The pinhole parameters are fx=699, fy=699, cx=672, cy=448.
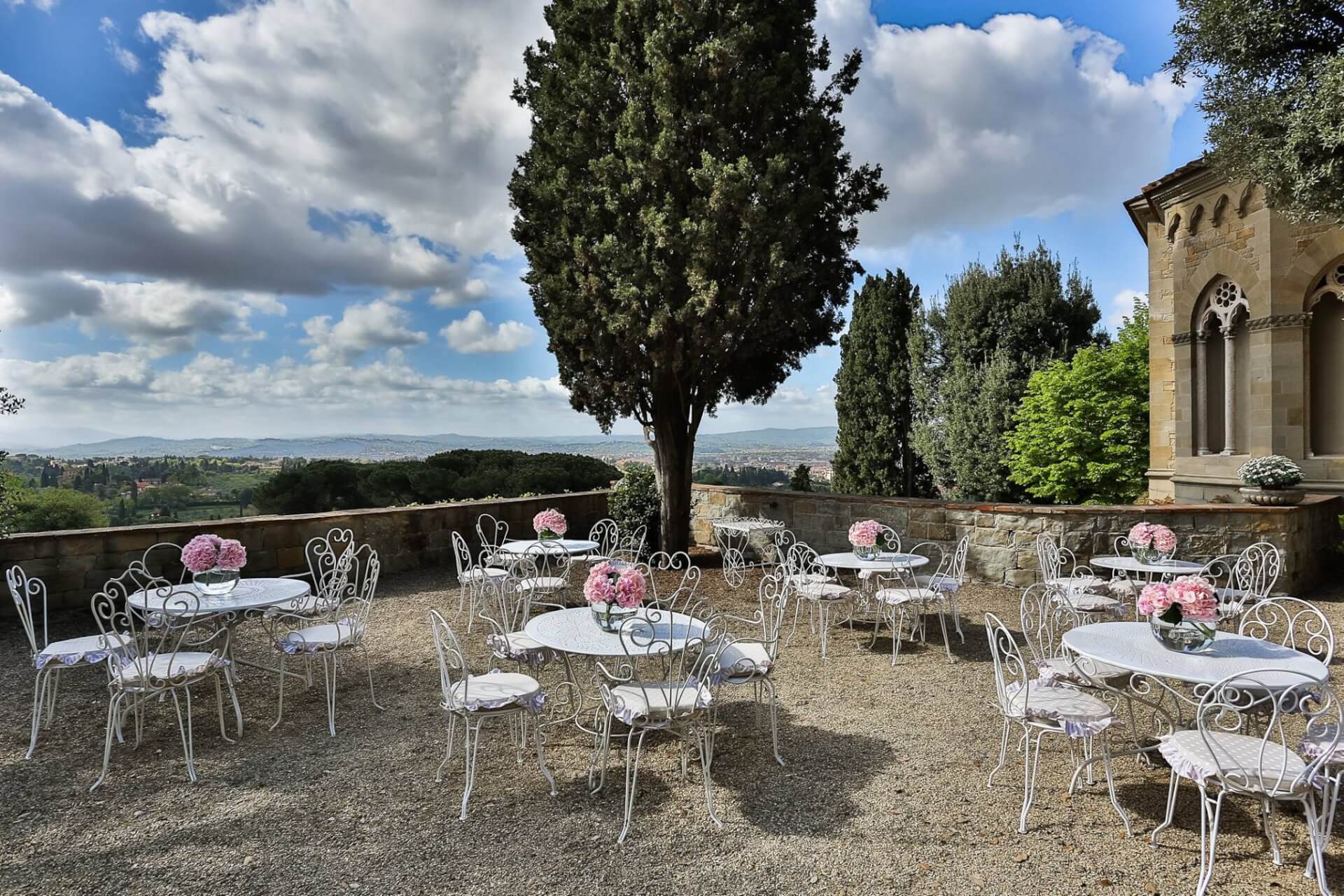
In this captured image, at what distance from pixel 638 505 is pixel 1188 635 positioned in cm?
694

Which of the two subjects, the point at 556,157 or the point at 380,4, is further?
the point at 556,157

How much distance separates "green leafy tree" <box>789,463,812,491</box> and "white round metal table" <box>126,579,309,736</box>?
1071 cm

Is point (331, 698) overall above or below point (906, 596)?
below

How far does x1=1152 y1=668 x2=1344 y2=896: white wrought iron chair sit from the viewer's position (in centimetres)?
250

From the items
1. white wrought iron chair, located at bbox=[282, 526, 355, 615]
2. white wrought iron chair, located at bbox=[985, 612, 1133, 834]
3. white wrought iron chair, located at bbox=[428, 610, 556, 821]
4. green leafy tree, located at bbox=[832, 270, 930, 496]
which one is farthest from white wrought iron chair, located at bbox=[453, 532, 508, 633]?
green leafy tree, located at bbox=[832, 270, 930, 496]

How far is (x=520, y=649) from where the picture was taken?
4.14m

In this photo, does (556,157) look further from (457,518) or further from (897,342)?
(897,342)

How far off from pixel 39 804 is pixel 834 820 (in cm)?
372

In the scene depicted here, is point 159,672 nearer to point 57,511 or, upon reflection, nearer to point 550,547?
point 550,547

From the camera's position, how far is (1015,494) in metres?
14.9

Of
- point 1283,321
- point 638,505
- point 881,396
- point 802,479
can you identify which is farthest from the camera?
point 881,396

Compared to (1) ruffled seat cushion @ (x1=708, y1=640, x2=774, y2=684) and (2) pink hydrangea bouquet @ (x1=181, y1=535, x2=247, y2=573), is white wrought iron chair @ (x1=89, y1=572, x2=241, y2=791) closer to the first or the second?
(2) pink hydrangea bouquet @ (x1=181, y1=535, x2=247, y2=573)

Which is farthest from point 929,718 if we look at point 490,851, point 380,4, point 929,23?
point 929,23

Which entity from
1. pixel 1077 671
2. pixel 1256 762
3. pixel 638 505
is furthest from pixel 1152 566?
pixel 638 505
